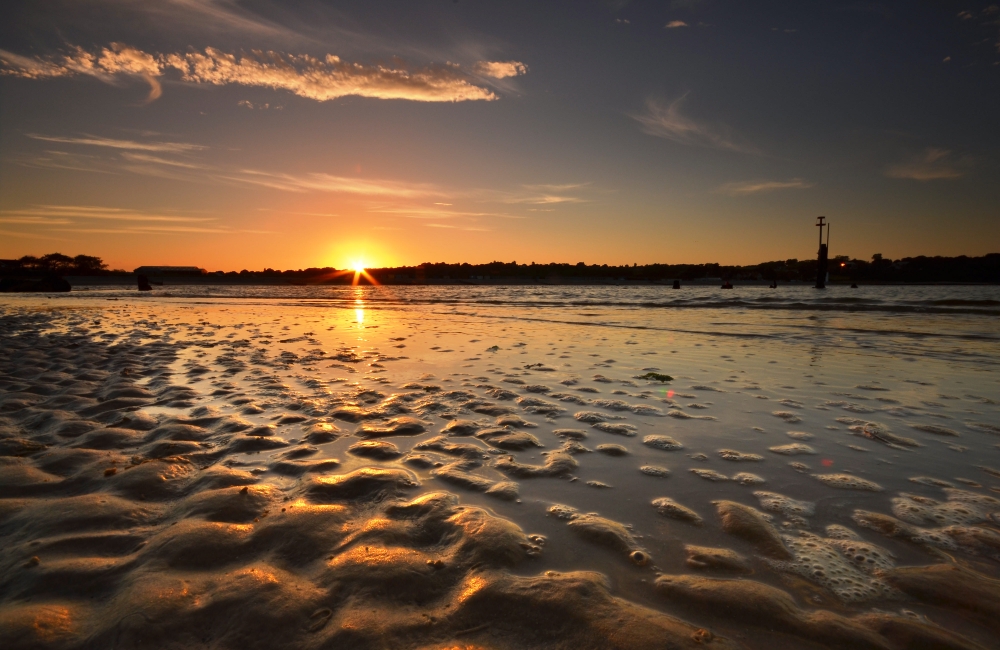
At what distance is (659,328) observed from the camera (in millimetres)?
13695

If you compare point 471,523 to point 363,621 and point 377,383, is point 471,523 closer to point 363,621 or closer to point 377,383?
point 363,621

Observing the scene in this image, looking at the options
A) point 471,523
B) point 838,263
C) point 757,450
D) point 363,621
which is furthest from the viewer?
point 838,263

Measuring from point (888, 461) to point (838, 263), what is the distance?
132m

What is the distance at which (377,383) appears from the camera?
20.4 ft

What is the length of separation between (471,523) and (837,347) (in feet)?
33.3

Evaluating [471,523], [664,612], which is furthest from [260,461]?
[664,612]

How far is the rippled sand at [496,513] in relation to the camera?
181cm

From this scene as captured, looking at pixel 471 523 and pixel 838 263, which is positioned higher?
pixel 838 263

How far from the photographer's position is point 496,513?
270 cm

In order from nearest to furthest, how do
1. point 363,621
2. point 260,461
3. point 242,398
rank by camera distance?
point 363,621 → point 260,461 → point 242,398

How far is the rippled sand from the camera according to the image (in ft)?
5.93

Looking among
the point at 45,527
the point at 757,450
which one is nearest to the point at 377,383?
the point at 45,527

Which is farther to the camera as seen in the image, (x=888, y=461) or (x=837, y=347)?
(x=837, y=347)

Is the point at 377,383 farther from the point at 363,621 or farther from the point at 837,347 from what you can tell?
the point at 837,347
